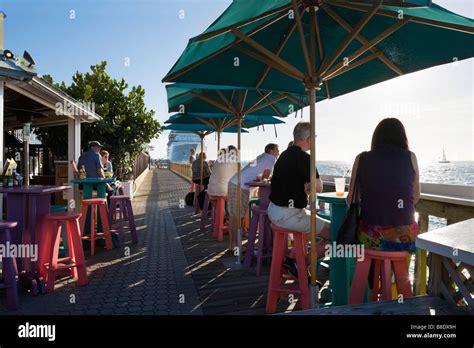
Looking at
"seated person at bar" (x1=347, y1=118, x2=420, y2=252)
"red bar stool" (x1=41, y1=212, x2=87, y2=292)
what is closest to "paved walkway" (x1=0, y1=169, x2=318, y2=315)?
"red bar stool" (x1=41, y1=212, x2=87, y2=292)

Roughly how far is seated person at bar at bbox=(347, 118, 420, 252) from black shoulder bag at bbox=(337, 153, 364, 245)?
3 cm

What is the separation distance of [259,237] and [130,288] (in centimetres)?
154

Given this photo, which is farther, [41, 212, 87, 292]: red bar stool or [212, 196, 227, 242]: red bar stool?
[212, 196, 227, 242]: red bar stool

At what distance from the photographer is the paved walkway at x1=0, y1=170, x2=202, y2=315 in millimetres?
3010

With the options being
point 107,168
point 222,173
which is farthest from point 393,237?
point 107,168

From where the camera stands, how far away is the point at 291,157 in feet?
9.97

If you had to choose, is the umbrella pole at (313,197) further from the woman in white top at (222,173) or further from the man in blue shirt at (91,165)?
the man in blue shirt at (91,165)

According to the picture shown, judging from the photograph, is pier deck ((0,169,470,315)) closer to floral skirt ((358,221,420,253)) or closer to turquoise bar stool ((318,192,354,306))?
turquoise bar stool ((318,192,354,306))

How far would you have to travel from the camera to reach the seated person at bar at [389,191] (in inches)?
89.5

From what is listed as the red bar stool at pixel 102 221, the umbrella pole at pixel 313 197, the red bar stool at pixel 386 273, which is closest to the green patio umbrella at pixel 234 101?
the umbrella pole at pixel 313 197

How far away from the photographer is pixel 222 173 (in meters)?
5.81

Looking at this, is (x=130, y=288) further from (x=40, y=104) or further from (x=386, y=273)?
(x=40, y=104)
